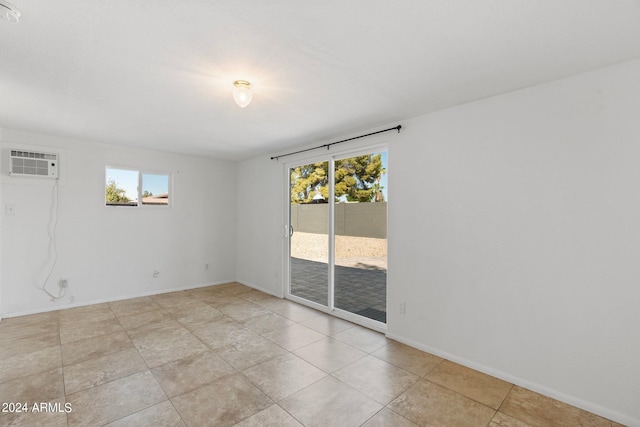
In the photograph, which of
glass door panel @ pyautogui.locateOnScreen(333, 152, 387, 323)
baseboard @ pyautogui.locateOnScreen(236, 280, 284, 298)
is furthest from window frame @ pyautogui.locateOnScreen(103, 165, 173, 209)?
glass door panel @ pyautogui.locateOnScreen(333, 152, 387, 323)

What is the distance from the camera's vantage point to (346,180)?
3826 mm

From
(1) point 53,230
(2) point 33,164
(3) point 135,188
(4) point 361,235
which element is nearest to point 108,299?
(1) point 53,230

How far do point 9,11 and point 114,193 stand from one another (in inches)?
137

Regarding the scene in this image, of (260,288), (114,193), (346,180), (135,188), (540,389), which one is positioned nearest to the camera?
(540,389)

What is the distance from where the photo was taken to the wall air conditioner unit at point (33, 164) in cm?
365

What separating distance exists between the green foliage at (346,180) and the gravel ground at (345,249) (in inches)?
20.5

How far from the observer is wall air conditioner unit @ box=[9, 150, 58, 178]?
3650 mm

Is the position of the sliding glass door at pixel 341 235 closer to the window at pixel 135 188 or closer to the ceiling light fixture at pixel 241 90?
the ceiling light fixture at pixel 241 90

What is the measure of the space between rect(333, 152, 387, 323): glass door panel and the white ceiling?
0.81 metres

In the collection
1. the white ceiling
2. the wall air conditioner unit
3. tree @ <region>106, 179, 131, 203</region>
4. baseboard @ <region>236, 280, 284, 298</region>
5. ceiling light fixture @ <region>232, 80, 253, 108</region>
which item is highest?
the white ceiling

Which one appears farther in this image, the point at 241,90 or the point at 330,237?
the point at 330,237

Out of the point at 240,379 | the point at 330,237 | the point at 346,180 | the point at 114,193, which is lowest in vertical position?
the point at 240,379

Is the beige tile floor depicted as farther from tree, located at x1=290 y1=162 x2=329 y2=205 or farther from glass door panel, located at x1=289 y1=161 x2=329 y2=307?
tree, located at x1=290 y1=162 x2=329 y2=205

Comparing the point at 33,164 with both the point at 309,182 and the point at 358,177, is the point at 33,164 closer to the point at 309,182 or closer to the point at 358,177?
the point at 309,182
